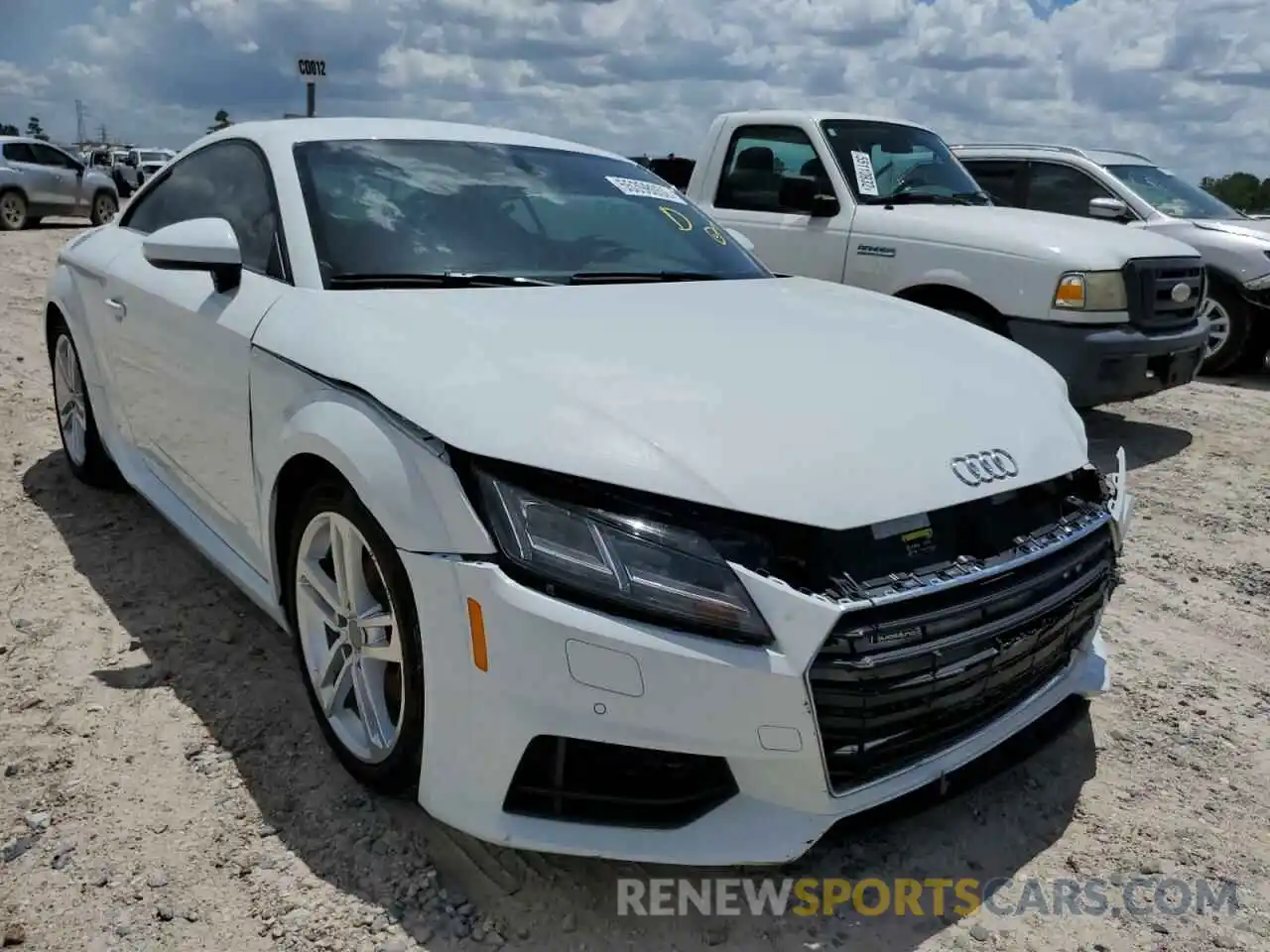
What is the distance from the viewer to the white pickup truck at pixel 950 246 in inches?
221

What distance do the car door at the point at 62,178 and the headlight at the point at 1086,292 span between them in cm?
1821

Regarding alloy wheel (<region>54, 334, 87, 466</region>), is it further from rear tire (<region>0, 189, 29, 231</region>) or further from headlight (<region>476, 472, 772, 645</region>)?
rear tire (<region>0, 189, 29, 231</region>)

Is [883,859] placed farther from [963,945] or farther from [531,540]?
[531,540]

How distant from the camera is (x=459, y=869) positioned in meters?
2.32

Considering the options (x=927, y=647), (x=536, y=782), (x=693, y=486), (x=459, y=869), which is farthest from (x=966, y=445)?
(x=459, y=869)

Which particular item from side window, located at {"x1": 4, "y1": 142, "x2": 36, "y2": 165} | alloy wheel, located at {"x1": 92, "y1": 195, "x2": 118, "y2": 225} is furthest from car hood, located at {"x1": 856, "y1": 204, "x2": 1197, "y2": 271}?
alloy wheel, located at {"x1": 92, "y1": 195, "x2": 118, "y2": 225}

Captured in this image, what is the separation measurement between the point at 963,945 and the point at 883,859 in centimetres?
28

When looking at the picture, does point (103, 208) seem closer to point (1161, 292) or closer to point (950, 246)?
point (950, 246)

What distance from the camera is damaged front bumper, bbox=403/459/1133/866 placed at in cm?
191

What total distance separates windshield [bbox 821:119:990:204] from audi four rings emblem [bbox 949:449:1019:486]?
14.7 feet

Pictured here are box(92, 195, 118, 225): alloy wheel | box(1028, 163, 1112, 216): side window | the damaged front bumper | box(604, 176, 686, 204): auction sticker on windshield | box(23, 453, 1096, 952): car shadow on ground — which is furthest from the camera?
box(92, 195, 118, 225): alloy wheel

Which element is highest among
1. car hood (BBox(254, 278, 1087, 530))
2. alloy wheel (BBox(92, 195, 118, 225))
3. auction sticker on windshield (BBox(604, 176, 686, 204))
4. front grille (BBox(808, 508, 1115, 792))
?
auction sticker on windshield (BBox(604, 176, 686, 204))

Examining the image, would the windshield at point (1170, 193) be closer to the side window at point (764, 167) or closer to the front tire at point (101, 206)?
the side window at point (764, 167)

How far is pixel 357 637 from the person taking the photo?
2471mm
